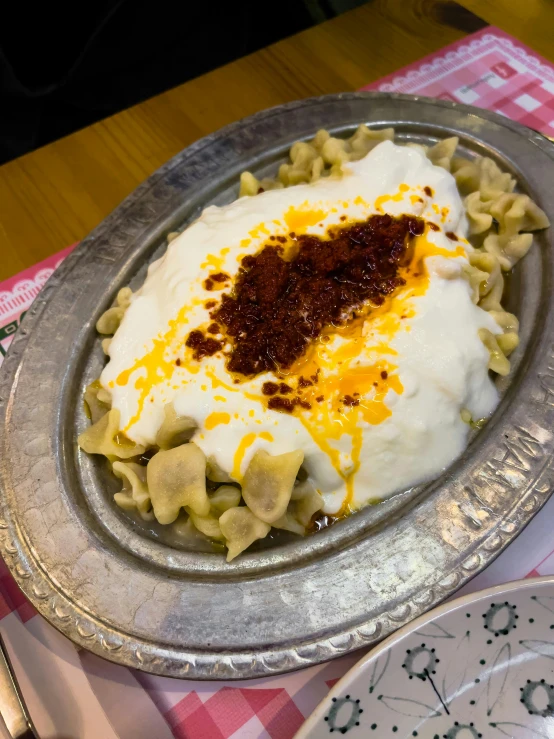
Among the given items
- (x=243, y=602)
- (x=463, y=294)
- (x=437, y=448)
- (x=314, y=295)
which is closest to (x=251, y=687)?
(x=243, y=602)

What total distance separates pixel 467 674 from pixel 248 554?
0.84 metres

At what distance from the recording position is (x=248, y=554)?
86.9 inches

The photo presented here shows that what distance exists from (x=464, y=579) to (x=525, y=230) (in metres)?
1.63

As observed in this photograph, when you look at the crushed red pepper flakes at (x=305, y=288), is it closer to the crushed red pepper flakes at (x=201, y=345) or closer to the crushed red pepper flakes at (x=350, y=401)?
the crushed red pepper flakes at (x=201, y=345)

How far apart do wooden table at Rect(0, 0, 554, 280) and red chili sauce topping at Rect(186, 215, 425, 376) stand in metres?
1.54

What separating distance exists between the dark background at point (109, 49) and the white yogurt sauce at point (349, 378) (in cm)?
292

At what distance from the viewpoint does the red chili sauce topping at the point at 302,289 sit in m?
2.36

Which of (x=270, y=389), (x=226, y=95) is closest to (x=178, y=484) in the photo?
(x=270, y=389)

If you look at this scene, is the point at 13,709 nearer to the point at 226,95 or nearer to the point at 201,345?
the point at 201,345

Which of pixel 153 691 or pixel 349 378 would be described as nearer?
pixel 153 691

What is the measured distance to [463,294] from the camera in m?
2.37

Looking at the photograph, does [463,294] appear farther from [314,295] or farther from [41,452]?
[41,452]

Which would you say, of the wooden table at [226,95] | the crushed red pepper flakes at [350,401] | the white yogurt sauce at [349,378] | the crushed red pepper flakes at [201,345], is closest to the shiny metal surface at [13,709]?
the white yogurt sauce at [349,378]

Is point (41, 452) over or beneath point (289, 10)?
beneath
